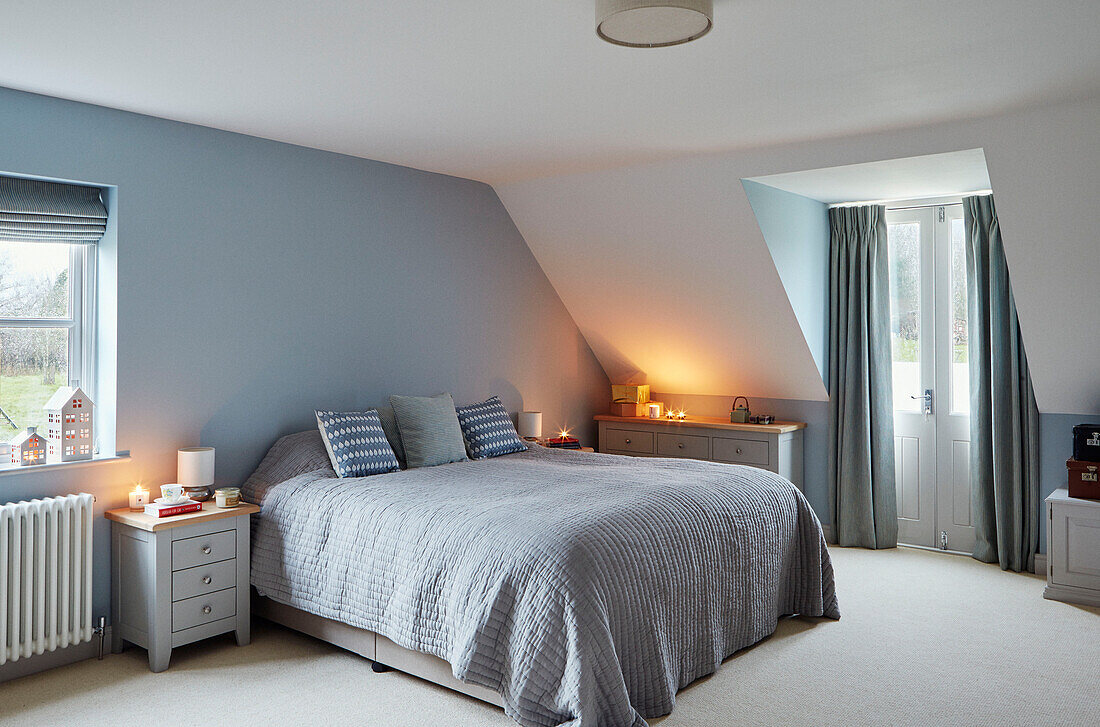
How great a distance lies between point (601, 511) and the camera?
3176 millimetres

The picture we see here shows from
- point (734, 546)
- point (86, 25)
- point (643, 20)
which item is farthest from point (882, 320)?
point (86, 25)

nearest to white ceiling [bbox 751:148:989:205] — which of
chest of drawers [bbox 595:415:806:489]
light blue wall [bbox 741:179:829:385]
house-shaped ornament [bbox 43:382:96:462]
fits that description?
light blue wall [bbox 741:179:829:385]

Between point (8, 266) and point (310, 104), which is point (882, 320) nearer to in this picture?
point (310, 104)

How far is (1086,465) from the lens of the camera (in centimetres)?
423

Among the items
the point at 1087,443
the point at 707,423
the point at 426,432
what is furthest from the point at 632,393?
the point at 1087,443

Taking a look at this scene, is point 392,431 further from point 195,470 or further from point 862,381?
point 862,381

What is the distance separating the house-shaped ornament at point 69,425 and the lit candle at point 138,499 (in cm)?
25

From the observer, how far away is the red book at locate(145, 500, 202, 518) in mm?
3461

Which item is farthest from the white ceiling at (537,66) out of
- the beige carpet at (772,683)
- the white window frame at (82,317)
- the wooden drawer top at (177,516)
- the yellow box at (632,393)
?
the yellow box at (632,393)

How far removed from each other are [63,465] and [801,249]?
4158 millimetres

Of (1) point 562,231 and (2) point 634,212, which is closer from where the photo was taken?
(2) point 634,212

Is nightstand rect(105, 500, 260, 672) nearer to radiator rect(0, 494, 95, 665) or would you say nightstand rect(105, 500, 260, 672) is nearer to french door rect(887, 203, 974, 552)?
radiator rect(0, 494, 95, 665)

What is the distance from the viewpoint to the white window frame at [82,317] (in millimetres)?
3736

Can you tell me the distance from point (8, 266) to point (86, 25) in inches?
58.1
